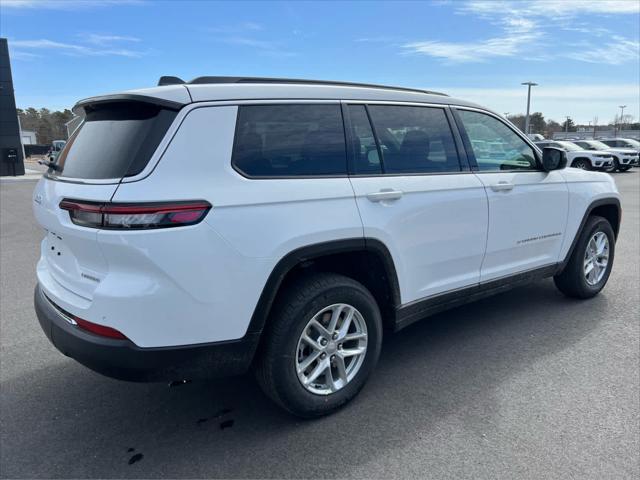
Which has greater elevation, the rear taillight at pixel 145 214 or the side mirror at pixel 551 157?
the side mirror at pixel 551 157

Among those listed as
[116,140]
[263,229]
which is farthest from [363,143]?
[116,140]

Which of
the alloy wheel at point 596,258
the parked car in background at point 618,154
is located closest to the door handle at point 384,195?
the alloy wheel at point 596,258

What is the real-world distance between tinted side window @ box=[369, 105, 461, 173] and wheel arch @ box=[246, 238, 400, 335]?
58 centimetres

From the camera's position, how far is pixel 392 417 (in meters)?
2.97

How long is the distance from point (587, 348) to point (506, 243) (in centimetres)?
100

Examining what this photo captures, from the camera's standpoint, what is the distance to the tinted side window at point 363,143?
3.06 metres

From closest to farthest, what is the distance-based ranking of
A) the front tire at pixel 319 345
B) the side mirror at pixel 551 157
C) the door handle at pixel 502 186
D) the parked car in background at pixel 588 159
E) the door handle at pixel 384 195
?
the front tire at pixel 319 345, the door handle at pixel 384 195, the door handle at pixel 502 186, the side mirror at pixel 551 157, the parked car in background at pixel 588 159

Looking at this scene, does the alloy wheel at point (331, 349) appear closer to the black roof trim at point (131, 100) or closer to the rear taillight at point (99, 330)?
the rear taillight at point (99, 330)

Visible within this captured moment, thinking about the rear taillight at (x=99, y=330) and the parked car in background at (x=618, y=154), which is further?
the parked car in background at (x=618, y=154)

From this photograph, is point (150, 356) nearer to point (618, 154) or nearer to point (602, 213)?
point (602, 213)

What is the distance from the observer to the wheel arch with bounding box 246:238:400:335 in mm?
2590

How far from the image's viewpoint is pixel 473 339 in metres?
4.05

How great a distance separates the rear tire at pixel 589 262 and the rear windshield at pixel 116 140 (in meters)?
3.96

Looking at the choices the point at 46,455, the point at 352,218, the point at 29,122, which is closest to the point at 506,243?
the point at 352,218
